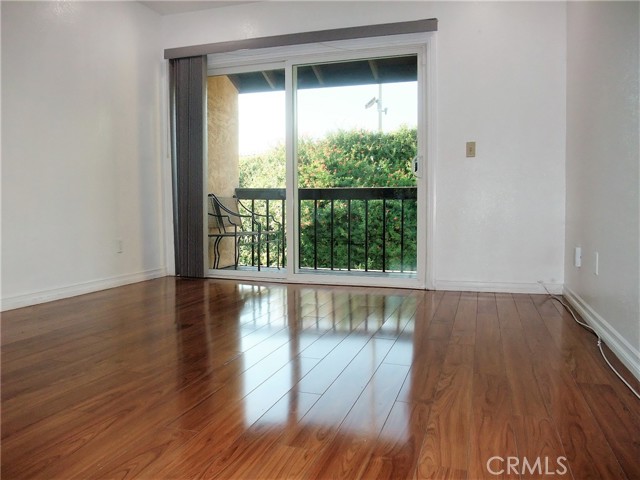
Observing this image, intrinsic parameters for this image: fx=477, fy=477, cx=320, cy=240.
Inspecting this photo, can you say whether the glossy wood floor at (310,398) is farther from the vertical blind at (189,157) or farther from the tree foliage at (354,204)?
the vertical blind at (189,157)

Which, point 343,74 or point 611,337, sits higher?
point 343,74

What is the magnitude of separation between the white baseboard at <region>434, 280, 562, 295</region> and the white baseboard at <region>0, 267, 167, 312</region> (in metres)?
2.50

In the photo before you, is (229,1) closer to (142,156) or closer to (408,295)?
(142,156)

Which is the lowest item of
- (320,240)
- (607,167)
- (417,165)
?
(320,240)

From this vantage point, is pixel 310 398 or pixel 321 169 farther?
pixel 321 169

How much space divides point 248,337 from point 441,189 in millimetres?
2035

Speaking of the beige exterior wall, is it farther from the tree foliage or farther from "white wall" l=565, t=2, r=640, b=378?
"white wall" l=565, t=2, r=640, b=378

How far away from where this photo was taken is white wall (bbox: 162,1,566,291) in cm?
344

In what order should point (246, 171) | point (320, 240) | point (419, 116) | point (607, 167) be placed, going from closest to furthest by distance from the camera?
point (607, 167) → point (419, 116) → point (320, 240) → point (246, 171)

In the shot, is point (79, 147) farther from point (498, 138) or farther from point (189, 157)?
point (498, 138)

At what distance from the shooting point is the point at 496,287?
3.59 meters

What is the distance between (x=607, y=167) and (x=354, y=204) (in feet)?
6.86

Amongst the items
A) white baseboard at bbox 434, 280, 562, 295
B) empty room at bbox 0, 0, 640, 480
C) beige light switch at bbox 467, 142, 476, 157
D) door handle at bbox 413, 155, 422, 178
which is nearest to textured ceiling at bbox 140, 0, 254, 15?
empty room at bbox 0, 0, 640, 480

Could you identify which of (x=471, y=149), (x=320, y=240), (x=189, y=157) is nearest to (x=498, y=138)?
(x=471, y=149)
